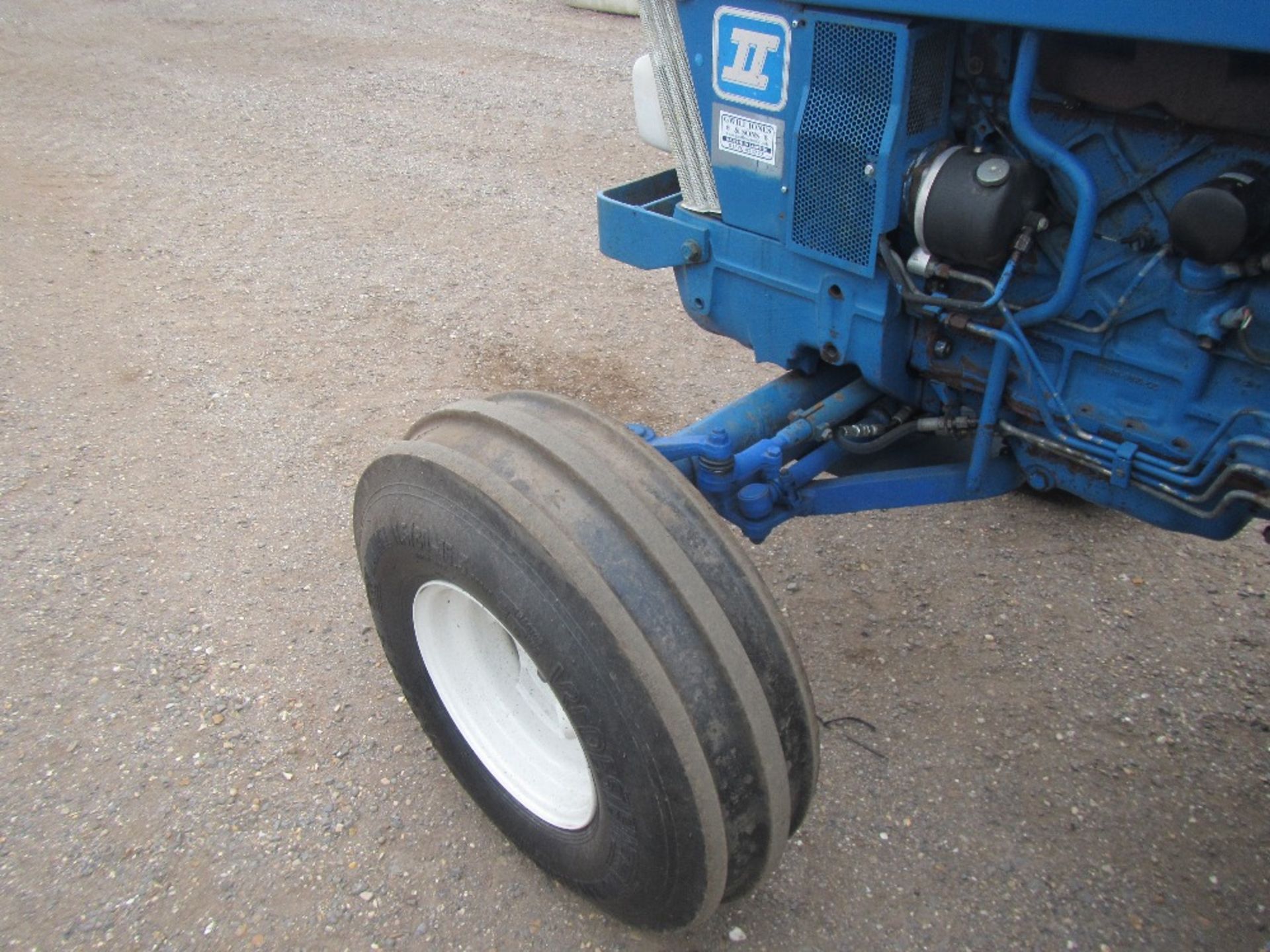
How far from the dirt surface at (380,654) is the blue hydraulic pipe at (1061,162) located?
1.31 meters

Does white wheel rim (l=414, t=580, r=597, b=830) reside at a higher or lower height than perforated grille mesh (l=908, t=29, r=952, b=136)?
lower

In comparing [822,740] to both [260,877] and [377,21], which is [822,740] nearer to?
[260,877]

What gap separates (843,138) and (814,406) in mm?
672

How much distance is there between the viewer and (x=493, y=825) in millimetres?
2537

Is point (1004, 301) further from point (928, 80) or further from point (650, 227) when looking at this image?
point (650, 227)

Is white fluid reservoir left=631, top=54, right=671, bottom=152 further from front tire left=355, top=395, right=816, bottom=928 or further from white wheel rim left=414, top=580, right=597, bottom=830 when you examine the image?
white wheel rim left=414, top=580, right=597, bottom=830

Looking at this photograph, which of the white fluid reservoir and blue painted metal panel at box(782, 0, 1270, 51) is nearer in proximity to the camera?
blue painted metal panel at box(782, 0, 1270, 51)

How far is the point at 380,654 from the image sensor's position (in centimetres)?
304

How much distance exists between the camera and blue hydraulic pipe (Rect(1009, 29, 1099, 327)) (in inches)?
74.0

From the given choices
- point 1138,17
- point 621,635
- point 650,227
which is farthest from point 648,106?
point 621,635

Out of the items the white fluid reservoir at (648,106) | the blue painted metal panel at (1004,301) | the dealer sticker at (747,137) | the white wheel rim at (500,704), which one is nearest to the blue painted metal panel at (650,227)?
the blue painted metal panel at (1004,301)

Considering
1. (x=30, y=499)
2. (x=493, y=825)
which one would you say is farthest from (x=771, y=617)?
(x=30, y=499)

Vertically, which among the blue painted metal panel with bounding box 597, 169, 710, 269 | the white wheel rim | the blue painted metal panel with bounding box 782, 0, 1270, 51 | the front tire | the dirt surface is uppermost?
the blue painted metal panel with bounding box 782, 0, 1270, 51

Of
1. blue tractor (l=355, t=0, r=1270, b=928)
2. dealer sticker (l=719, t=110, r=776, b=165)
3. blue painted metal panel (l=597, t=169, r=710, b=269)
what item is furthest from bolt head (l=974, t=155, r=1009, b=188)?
blue painted metal panel (l=597, t=169, r=710, b=269)
